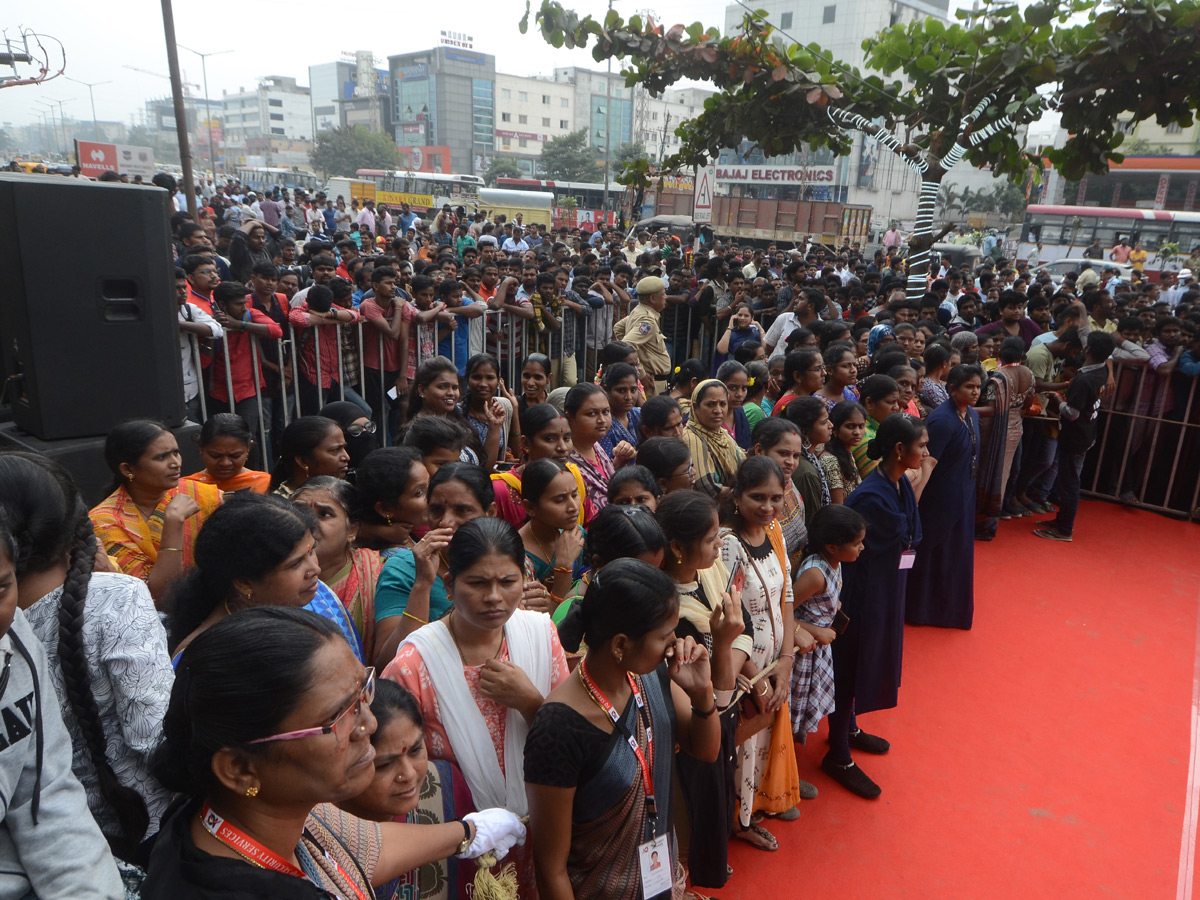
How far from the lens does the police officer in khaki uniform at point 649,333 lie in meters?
6.63

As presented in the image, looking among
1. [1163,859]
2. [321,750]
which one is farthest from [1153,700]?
[321,750]

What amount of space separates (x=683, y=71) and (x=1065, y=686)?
16.5ft

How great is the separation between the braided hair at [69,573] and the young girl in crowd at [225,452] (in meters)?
1.38

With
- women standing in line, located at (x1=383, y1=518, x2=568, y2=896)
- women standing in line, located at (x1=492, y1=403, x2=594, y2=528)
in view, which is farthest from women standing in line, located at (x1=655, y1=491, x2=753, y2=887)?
women standing in line, located at (x1=492, y1=403, x2=594, y2=528)

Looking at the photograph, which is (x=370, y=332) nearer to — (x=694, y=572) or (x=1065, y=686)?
(x=694, y=572)

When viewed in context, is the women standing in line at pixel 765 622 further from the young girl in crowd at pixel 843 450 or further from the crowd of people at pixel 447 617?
the young girl in crowd at pixel 843 450

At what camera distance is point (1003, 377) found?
19.3 ft

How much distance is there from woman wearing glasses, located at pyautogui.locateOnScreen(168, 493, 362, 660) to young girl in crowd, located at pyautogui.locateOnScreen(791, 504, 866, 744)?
195cm

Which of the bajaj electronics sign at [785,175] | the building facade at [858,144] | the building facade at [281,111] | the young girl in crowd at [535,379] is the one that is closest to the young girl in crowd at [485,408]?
the young girl in crowd at [535,379]

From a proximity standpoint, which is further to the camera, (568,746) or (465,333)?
(465,333)

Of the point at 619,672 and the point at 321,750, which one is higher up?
the point at 321,750

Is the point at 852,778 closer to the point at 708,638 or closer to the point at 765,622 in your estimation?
the point at 765,622

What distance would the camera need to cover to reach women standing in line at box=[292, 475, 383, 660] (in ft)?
8.16

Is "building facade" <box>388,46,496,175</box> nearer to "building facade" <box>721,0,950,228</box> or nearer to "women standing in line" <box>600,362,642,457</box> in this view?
"building facade" <box>721,0,950,228</box>
